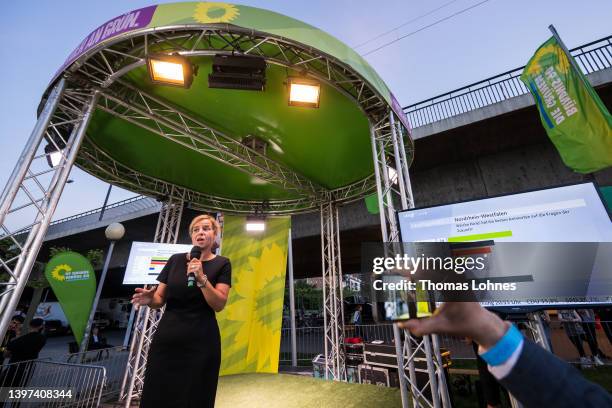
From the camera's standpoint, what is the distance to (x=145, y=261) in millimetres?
6422

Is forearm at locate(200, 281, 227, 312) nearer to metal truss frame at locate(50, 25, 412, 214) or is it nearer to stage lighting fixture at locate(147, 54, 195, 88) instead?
metal truss frame at locate(50, 25, 412, 214)

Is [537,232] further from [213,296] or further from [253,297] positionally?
[253,297]

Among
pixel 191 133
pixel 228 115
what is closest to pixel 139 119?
pixel 191 133

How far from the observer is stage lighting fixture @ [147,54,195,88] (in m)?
4.29

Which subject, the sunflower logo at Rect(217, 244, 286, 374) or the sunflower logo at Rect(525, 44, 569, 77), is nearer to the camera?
the sunflower logo at Rect(525, 44, 569, 77)

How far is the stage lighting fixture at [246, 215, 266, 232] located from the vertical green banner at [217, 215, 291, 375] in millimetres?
226

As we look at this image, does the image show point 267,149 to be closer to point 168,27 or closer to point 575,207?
point 168,27

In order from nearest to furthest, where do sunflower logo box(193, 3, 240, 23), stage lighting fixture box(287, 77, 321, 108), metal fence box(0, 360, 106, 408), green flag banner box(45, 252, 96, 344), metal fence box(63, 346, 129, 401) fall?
sunflower logo box(193, 3, 240, 23), stage lighting fixture box(287, 77, 321, 108), metal fence box(0, 360, 106, 408), metal fence box(63, 346, 129, 401), green flag banner box(45, 252, 96, 344)

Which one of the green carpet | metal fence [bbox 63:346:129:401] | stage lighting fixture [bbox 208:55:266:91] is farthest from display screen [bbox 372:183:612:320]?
metal fence [bbox 63:346:129:401]

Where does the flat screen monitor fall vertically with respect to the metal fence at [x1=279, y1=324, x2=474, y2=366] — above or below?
above

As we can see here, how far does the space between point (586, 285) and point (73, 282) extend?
9786mm

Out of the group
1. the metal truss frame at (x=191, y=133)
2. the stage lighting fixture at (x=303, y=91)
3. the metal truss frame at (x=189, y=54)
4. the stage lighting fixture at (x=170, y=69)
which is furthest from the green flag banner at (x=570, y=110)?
the stage lighting fixture at (x=170, y=69)

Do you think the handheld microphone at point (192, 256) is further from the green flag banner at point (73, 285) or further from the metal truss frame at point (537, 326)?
the green flag banner at point (73, 285)

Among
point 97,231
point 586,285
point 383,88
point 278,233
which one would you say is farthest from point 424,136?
→ point 97,231
